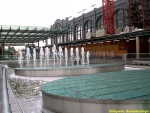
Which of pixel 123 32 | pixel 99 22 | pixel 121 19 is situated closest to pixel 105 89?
pixel 123 32

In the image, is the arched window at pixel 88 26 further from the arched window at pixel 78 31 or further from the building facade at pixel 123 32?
the arched window at pixel 78 31

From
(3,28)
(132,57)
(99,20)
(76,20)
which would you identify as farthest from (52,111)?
(76,20)

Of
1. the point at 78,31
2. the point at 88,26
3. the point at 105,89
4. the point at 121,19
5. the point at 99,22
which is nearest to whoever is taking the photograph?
the point at 105,89

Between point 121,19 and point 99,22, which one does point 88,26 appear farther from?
A: point 121,19

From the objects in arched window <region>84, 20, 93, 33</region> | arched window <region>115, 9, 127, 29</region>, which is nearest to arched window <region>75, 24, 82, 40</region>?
arched window <region>84, 20, 93, 33</region>

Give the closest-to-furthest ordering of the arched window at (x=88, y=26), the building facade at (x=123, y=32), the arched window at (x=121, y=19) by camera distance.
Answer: the building facade at (x=123, y=32), the arched window at (x=121, y=19), the arched window at (x=88, y=26)

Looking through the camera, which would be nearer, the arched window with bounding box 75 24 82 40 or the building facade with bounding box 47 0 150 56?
the building facade with bounding box 47 0 150 56

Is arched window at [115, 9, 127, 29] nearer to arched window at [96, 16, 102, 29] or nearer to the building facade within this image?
the building facade

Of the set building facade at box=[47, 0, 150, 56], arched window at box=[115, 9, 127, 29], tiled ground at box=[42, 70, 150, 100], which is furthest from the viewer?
arched window at box=[115, 9, 127, 29]

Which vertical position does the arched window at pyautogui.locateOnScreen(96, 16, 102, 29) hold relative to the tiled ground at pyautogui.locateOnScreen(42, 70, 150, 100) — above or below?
above

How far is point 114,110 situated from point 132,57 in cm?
1723

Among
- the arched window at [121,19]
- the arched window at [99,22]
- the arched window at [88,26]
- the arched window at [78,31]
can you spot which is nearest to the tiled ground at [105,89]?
the arched window at [121,19]

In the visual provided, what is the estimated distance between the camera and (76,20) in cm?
5909

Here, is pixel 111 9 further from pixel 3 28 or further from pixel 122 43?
pixel 3 28
